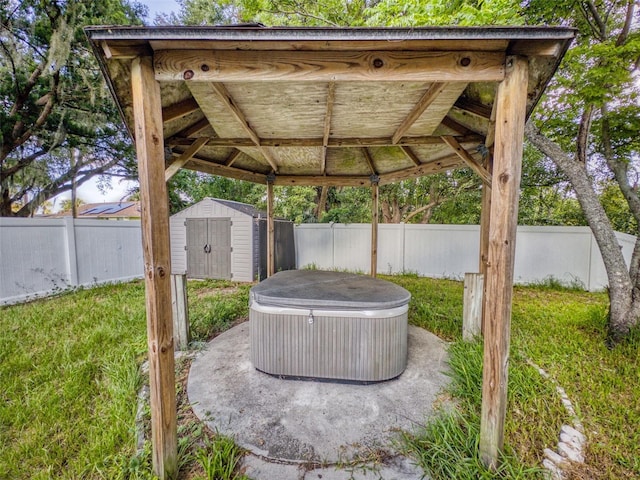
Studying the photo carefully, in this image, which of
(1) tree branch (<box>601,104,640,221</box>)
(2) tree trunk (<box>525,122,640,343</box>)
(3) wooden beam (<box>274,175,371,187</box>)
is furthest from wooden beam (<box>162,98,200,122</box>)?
(1) tree branch (<box>601,104,640,221</box>)

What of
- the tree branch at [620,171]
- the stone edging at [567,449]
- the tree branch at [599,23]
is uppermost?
the tree branch at [599,23]

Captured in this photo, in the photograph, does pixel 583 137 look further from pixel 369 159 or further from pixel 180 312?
pixel 180 312

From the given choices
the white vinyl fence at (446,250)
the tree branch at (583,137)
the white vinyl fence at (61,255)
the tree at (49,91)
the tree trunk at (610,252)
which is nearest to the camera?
the tree trunk at (610,252)

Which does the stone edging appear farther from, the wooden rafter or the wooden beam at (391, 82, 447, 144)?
the wooden rafter

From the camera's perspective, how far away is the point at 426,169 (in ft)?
12.8

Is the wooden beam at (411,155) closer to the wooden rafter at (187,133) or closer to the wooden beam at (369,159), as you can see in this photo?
the wooden beam at (369,159)

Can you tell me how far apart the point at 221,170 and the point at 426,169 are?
9.86 feet

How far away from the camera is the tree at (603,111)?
290 centimetres

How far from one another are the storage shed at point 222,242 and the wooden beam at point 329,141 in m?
3.36

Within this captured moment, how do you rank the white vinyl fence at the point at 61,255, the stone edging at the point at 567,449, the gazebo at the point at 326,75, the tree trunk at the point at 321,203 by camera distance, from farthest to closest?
the tree trunk at the point at 321,203 → the white vinyl fence at the point at 61,255 → the stone edging at the point at 567,449 → the gazebo at the point at 326,75

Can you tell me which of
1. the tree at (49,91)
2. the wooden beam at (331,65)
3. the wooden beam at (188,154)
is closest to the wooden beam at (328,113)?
the wooden beam at (331,65)

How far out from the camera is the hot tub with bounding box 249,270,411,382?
2.33 m

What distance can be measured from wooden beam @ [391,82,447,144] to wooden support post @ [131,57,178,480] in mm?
1791

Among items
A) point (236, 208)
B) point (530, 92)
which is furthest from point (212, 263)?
point (530, 92)
